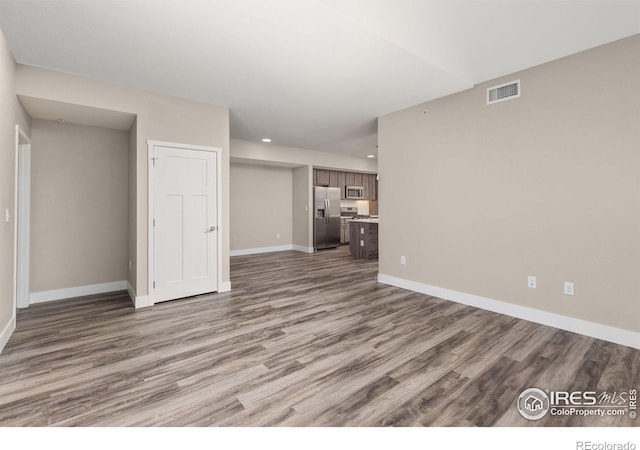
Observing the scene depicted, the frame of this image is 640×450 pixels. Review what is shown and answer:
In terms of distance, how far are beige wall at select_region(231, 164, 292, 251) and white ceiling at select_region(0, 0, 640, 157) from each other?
3.83m

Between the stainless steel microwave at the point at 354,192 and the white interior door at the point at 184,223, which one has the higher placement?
the stainless steel microwave at the point at 354,192

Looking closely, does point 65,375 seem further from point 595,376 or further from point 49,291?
point 595,376

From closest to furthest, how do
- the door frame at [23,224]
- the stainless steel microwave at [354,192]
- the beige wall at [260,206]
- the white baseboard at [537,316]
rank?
the white baseboard at [537,316] < the door frame at [23,224] < the beige wall at [260,206] < the stainless steel microwave at [354,192]

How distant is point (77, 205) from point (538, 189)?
573 centimetres

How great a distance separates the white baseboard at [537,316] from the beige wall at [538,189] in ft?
0.19

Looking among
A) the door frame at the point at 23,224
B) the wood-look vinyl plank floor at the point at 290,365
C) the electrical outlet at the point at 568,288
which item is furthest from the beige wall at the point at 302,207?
the electrical outlet at the point at 568,288

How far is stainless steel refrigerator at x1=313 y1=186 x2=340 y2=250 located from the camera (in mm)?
7926

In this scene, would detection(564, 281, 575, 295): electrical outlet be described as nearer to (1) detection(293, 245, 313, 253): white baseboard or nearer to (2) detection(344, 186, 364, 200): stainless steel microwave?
(1) detection(293, 245, 313, 253): white baseboard

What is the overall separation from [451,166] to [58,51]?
4310 millimetres

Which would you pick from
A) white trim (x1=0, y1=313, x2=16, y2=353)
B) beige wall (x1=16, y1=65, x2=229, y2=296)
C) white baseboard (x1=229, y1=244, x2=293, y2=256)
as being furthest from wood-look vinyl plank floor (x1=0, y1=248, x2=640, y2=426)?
white baseboard (x1=229, y1=244, x2=293, y2=256)

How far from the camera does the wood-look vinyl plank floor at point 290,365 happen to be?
172 cm

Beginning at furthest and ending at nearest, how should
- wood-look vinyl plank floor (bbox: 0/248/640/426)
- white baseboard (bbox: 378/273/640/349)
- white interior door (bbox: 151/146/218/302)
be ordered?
white interior door (bbox: 151/146/218/302) → white baseboard (bbox: 378/273/640/349) → wood-look vinyl plank floor (bbox: 0/248/640/426)

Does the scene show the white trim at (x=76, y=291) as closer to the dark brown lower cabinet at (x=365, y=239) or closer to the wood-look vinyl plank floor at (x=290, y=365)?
the wood-look vinyl plank floor at (x=290, y=365)
